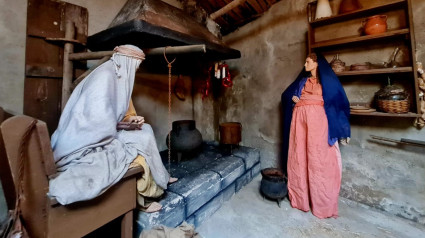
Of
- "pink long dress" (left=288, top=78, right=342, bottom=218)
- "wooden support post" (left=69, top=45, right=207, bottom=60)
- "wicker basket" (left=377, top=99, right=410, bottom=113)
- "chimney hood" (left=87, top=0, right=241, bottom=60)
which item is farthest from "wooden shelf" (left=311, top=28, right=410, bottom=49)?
"wooden support post" (left=69, top=45, right=207, bottom=60)

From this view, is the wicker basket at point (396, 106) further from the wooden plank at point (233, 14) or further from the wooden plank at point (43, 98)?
the wooden plank at point (43, 98)

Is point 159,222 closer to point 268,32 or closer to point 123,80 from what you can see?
point 123,80

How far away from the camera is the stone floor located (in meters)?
1.93

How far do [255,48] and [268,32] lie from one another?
1.01ft

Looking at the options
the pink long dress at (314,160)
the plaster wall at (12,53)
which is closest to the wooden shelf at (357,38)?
the pink long dress at (314,160)

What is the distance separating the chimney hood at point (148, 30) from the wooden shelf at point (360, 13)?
1.22 metres

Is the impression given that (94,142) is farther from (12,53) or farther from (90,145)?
(12,53)

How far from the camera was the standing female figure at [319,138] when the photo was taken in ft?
7.11

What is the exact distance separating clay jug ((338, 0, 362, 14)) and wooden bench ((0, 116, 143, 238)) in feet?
9.93

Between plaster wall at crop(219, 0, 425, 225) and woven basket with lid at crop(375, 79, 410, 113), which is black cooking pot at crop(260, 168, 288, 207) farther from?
woven basket with lid at crop(375, 79, 410, 113)

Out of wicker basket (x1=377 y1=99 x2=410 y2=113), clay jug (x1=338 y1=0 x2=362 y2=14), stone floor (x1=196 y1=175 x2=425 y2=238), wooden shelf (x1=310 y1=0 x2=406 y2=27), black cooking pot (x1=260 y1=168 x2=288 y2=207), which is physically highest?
clay jug (x1=338 y1=0 x2=362 y2=14)

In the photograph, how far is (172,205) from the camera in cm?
172

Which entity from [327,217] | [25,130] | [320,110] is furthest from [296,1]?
[25,130]

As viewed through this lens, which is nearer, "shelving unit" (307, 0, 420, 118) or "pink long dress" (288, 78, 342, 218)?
"shelving unit" (307, 0, 420, 118)
